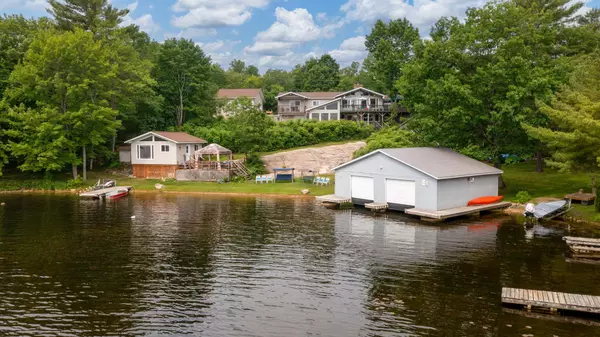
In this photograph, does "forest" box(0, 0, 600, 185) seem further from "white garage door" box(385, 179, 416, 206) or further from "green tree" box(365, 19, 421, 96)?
"green tree" box(365, 19, 421, 96)

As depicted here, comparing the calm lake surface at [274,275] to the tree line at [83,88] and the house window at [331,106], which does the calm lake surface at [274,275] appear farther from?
the house window at [331,106]

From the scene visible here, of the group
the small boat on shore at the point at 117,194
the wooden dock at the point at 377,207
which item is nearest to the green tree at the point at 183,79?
the small boat on shore at the point at 117,194

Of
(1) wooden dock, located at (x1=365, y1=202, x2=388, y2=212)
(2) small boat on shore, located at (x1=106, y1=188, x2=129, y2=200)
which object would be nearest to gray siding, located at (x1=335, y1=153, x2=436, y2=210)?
(1) wooden dock, located at (x1=365, y1=202, x2=388, y2=212)

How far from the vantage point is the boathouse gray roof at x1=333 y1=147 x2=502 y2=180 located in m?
34.4

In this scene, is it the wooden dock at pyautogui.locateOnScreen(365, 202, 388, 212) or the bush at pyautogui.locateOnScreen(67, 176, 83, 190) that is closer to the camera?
the wooden dock at pyautogui.locateOnScreen(365, 202, 388, 212)

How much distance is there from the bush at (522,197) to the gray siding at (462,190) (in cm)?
159

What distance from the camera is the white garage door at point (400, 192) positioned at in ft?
116

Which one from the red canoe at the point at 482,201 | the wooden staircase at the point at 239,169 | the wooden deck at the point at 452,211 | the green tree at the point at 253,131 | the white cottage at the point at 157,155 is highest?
the green tree at the point at 253,131

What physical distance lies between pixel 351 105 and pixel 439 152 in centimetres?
4189

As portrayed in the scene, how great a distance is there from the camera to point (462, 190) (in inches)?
1394

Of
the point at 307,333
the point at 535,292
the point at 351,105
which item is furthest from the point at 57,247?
the point at 351,105

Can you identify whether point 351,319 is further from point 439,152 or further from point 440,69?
point 440,69

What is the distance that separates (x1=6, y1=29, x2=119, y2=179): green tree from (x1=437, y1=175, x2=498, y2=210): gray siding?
34011mm

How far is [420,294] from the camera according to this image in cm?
1847
